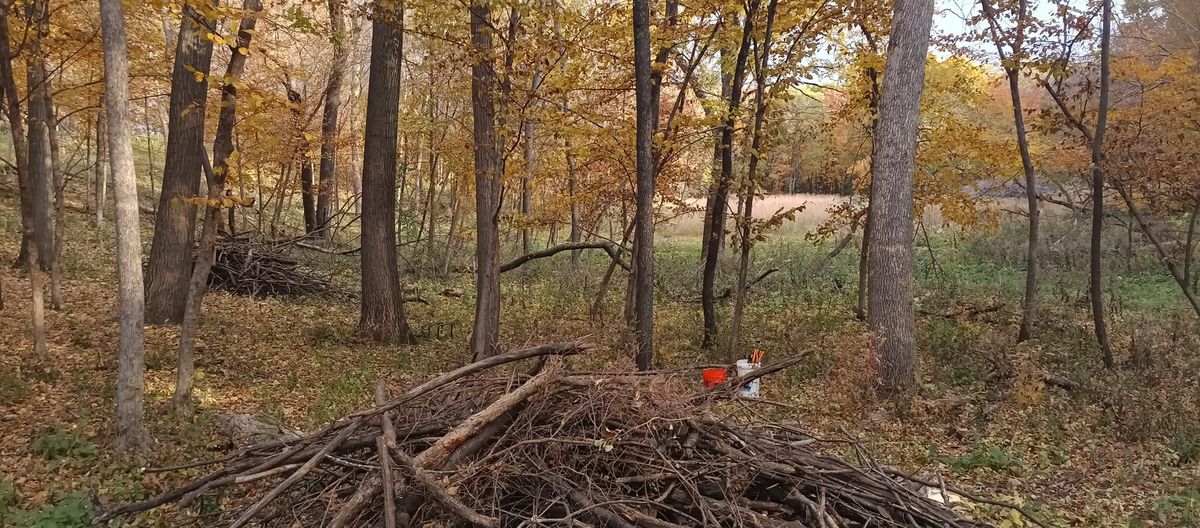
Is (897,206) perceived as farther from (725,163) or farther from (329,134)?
(329,134)

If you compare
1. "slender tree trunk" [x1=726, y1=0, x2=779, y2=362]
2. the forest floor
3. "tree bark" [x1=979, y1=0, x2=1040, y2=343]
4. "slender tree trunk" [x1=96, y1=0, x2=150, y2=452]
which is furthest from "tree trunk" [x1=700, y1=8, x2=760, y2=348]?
"slender tree trunk" [x1=96, y1=0, x2=150, y2=452]

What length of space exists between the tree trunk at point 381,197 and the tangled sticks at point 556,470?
565 cm

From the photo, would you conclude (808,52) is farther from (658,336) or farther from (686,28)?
(658,336)

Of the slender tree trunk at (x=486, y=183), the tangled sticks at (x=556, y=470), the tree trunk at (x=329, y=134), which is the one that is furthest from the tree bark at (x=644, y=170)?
the tree trunk at (x=329, y=134)

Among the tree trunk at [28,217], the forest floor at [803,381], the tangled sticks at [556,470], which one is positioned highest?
the tree trunk at [28,217]

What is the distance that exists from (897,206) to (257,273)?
10.1 m

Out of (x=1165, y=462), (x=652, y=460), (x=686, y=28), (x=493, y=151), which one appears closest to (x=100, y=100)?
(x=493, y=151)

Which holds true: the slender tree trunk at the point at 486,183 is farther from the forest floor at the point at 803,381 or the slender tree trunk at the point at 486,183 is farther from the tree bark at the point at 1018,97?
the tree bark at the point at 1018,97

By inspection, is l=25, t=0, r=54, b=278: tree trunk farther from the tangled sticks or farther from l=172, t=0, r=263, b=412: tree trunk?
the tangled sticks

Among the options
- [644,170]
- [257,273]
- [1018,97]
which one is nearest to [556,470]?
[644,170]

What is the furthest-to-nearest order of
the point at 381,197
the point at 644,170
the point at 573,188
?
1. the point at 573,188
2. the point at 381,197
3. the point at 644,170

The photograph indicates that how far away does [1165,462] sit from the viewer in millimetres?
5680

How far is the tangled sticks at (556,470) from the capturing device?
11.1 ft

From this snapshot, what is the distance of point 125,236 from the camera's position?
503 cm
